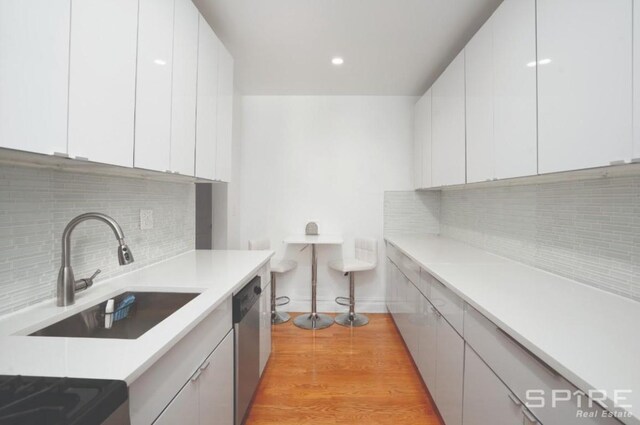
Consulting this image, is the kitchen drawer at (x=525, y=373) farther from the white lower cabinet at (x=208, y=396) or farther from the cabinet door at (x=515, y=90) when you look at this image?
the white lower cabinet at (x=208, y=396)

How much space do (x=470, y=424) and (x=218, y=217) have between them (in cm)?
267

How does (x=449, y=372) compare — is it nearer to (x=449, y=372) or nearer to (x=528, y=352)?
(x=449, y=372)

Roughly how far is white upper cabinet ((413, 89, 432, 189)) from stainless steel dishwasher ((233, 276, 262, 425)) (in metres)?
1.98

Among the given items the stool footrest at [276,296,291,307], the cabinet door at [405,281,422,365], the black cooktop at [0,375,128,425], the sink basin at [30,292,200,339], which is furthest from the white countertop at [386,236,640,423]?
the stool footrest at [276,296,291,307]

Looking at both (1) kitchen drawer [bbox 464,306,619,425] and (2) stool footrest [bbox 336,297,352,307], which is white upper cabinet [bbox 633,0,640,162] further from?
(2) stool footrest [bbox 336,297,352,307]

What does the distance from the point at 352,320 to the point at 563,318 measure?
7.49 ft

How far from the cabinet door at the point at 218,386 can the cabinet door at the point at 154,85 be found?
893 mm

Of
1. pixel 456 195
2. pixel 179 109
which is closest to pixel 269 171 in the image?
pixel 179 109

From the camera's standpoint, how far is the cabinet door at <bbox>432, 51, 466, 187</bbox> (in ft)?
6.61

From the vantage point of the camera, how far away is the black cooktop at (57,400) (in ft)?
1.68

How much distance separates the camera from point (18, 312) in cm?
99

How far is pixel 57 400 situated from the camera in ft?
1.83

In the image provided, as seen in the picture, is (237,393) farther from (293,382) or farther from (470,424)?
(470,424)

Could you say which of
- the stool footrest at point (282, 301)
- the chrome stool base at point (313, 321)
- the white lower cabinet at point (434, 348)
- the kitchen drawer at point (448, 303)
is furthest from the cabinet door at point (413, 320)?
the stool footrest at point (282, 301)
